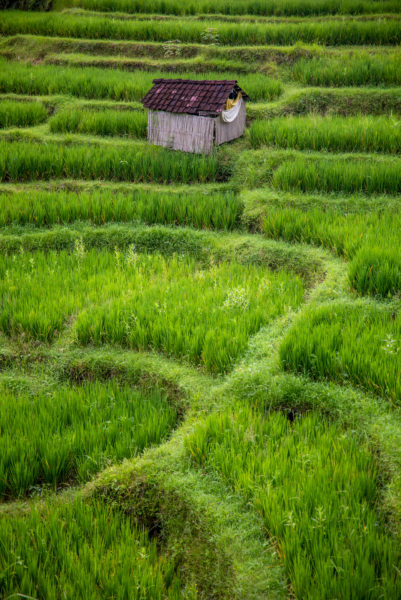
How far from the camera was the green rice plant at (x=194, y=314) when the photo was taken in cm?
376

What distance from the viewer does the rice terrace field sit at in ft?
7.48

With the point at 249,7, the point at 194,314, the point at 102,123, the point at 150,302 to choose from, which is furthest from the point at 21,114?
the point at 249,7

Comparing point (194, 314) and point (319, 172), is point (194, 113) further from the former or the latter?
point (194, 314)

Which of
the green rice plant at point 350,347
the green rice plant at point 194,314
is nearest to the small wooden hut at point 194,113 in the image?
the green rice plant at point 194,314

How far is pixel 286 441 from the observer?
2.78 metres

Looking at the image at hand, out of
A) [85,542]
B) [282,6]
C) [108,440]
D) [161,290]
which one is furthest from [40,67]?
[85,542]

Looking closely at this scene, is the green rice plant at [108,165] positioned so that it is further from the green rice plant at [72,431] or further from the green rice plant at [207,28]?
the green rice plant at [207,28]

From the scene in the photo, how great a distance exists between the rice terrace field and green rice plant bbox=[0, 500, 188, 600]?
12mm

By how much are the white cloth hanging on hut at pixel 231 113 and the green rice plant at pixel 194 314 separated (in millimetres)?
3108

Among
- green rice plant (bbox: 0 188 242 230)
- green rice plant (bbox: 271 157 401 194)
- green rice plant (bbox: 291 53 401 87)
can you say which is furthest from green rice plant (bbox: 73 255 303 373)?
green rice plant (bbox: 291 53 401 87)

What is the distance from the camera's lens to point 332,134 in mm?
6918

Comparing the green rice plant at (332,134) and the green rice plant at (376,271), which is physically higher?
the green rice plant at (332,134)

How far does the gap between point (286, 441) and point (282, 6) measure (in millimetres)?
11600

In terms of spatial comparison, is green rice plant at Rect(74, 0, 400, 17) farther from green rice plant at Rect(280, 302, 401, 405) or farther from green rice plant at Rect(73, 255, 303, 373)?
green rice plant at Rect(280, 302, 401, 405)
